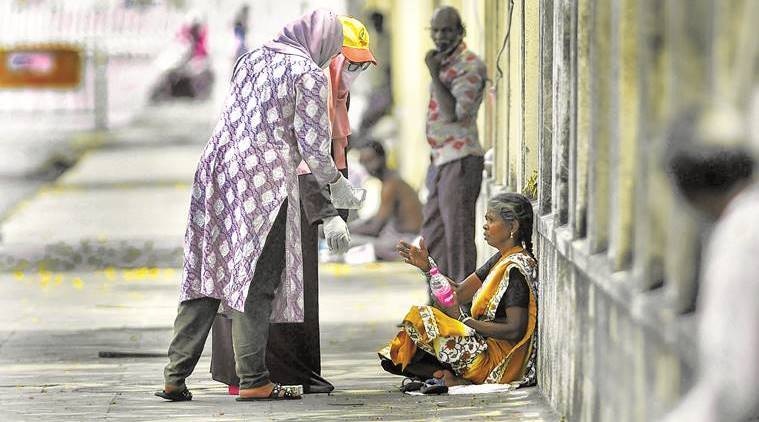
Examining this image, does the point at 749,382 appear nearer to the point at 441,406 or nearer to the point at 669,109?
the point at 669,109

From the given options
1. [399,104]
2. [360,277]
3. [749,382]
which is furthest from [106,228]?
[749,382]

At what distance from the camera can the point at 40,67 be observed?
32.9 m

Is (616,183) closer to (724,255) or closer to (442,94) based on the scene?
(724,255)

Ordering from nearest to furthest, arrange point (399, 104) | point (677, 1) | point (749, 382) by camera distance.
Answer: point (749, 382) → point (677, 1) → point (399, 104)

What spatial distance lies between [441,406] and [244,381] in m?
0.85

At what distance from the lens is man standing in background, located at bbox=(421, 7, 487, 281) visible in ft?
36.2

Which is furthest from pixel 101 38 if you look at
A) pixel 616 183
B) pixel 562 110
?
pixel 616 183

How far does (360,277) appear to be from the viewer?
45.4 feet

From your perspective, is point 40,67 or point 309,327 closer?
point 309,327

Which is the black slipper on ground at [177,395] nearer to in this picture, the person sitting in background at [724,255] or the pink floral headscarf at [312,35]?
the pink floral headscarf at [312,35]

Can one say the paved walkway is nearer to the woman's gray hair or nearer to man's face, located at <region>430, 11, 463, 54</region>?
the woman's gray hair

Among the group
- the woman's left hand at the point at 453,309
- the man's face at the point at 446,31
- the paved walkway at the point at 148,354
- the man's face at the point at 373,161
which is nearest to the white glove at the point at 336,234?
the woman's left hand at the point at 453,309

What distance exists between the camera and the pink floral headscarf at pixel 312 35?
853cm

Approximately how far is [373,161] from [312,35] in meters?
5.73
